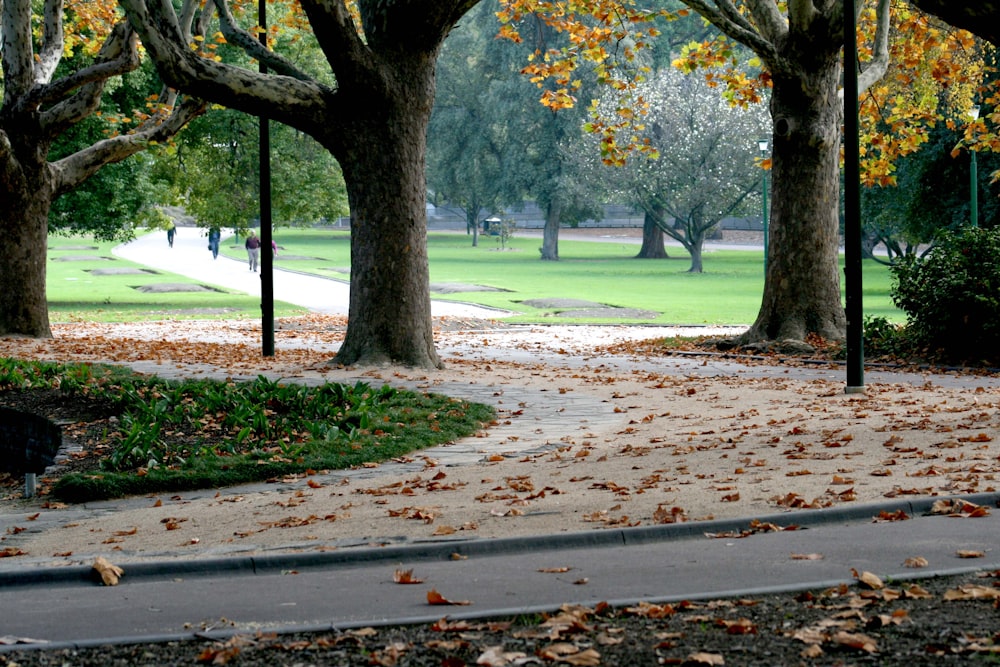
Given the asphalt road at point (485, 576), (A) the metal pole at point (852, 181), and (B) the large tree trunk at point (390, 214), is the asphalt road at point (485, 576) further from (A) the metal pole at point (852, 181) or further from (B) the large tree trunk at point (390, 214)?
(B) the large tree trunk at point (390, 214)

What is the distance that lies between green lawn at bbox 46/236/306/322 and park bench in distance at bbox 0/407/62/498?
65.5 feet

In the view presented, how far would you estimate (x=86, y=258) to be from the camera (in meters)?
71.1

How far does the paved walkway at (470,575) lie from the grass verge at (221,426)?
6.58 ft

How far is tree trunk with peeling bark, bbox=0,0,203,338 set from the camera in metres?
22.2

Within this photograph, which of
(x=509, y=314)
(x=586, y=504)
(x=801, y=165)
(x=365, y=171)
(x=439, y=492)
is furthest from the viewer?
(x=509, y=314)

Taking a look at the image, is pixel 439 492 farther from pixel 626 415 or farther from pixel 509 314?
pixel 509 314

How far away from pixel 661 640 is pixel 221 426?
7.31m

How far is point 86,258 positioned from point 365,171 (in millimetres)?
57767

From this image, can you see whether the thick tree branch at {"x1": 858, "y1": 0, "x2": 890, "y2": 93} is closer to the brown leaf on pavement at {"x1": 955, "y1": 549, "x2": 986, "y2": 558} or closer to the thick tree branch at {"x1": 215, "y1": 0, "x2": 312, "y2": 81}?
the thick tree branch at {"x1": 215, "y1": 0, "x2": 312, "y2": 81}

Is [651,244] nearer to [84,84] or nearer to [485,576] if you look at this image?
[84,84]

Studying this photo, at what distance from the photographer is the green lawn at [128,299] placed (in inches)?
1313

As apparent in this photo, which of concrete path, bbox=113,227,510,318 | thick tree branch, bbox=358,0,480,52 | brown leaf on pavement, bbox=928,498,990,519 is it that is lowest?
concrete path, bbox=113,227,510,318

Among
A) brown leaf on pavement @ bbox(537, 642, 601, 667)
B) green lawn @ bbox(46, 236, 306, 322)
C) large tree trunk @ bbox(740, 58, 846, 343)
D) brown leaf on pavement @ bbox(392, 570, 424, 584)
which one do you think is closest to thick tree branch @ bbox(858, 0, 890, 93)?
large tree trunk @ bbox(740, 58, 846, 343)

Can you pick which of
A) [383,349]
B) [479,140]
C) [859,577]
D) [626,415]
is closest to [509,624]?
[859,577]
